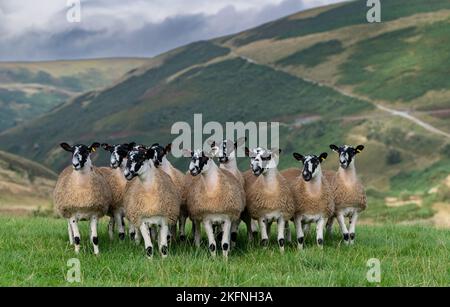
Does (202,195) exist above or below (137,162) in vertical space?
below

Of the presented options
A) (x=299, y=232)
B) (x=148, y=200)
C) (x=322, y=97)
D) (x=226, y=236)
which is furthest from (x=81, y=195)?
(x=322, y=97)

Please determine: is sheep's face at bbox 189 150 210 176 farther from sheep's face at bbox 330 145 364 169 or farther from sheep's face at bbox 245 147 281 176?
sheep's face at bbox 330 145 364 169

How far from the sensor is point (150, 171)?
14.3m

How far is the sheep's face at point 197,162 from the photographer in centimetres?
1398

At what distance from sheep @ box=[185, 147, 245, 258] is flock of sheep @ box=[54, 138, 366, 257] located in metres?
0.02

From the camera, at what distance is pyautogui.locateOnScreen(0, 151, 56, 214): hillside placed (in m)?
52.9

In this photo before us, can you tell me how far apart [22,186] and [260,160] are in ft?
166

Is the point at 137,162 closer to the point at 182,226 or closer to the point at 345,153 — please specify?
the point at 182,226

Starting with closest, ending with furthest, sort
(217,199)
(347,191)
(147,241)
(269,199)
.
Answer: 1. (147,241)
2. (217,199)
3. (269,199)
4. (347,191)

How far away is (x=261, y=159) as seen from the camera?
1491 cm

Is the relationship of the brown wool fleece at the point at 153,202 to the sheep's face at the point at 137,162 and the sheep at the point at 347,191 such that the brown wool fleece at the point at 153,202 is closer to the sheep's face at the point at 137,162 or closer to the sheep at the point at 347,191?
the sheep's face at the point at 137,162

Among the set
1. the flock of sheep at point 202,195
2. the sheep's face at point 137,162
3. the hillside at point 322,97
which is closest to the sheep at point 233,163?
the flock of sheep at point 202,195
